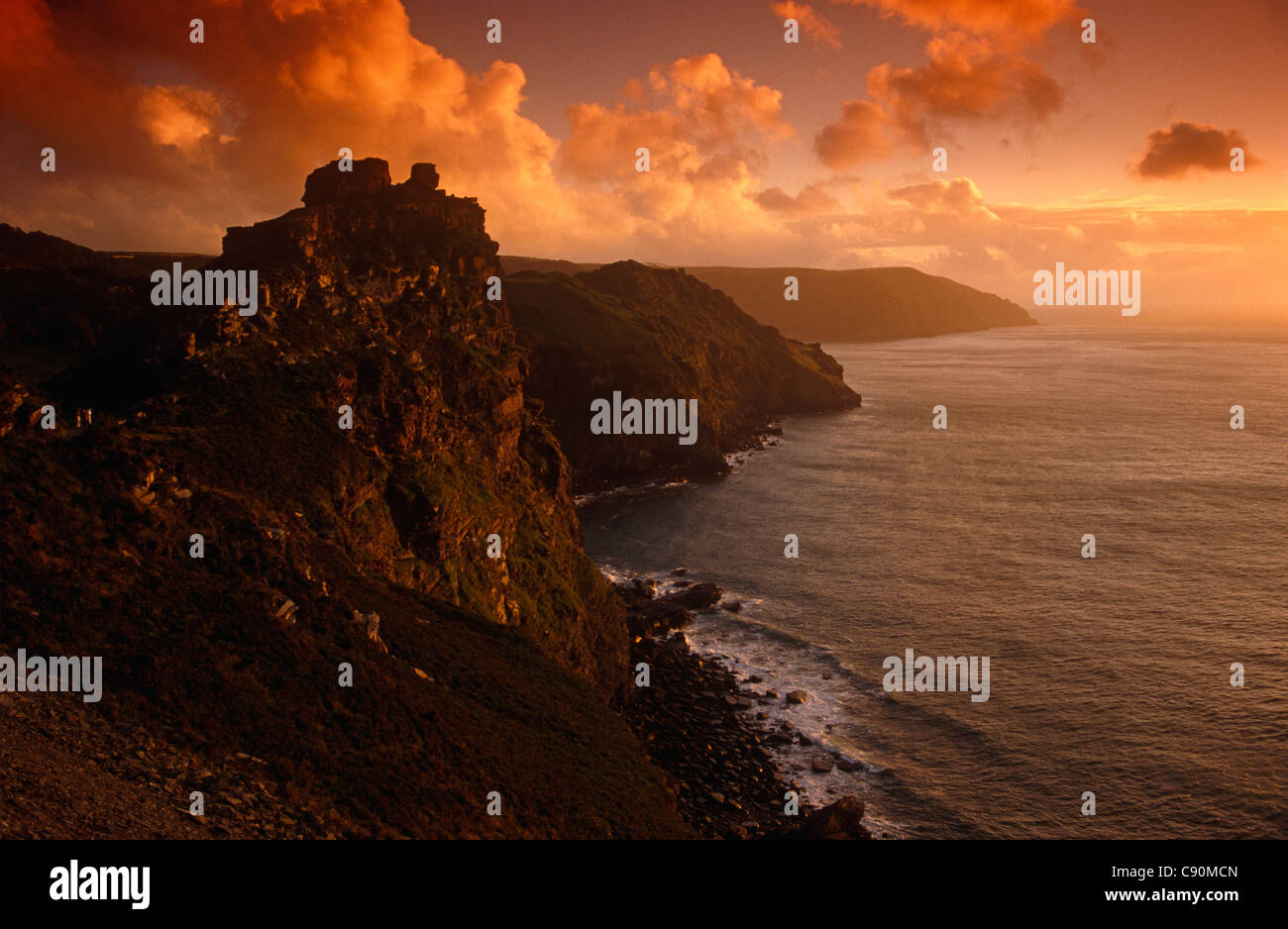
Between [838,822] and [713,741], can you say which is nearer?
[838,822]

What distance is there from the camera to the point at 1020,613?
70.8m

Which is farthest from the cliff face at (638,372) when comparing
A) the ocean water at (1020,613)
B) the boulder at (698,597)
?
the boulder at (698,597)

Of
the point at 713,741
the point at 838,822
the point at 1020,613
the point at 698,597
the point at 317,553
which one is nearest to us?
the point at 317,553

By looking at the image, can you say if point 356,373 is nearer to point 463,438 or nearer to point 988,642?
point 463,438

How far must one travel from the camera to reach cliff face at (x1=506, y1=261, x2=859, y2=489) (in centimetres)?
13075

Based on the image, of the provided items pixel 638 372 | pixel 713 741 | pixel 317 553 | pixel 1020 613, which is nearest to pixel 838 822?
pixel 713 741

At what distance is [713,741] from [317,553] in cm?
2982

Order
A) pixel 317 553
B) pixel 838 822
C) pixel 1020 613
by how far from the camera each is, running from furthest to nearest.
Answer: pixel 1020 613, pixel 838 822, pixel 317 553

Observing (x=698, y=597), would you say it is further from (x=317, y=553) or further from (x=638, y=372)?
(x=638, y=372)

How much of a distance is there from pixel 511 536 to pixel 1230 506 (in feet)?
300

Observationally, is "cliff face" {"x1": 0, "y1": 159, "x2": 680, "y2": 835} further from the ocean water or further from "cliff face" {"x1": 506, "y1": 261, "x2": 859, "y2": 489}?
"cliff face" {"x1": 506, "y1": 261, "x2": 859, "y2": 489}

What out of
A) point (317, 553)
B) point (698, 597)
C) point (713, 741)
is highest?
point (317, 553)

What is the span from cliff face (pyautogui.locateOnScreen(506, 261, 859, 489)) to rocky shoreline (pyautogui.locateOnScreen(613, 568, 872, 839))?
56971mm
